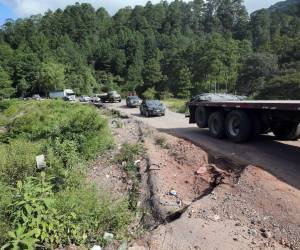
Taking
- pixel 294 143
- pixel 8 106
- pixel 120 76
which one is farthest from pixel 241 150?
pixel 120 76

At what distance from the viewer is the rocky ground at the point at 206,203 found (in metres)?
6.91

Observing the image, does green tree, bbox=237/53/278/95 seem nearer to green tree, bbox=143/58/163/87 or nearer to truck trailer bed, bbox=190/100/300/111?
green tree, bbox=143/58/163/87

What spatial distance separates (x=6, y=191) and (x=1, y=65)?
101738 mm

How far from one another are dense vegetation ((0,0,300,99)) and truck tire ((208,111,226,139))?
25526 mm

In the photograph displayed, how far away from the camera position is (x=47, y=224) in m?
6.73

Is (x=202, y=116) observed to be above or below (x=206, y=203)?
above

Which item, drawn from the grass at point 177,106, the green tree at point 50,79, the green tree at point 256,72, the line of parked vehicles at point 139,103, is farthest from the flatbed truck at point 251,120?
the green tree at point 50,79

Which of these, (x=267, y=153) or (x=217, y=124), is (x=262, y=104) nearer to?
(x=267, y=153)

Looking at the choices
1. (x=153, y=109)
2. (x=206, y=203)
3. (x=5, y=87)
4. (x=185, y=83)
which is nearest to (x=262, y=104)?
(x=206, y=203)

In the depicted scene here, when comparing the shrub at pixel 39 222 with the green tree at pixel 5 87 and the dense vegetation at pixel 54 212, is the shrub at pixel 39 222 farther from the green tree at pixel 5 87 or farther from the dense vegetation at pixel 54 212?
the green tree at pixel 5 87

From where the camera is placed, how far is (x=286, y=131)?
13898 millimetres

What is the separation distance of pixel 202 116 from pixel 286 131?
3957mm

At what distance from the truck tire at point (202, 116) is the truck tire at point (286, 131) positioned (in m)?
3.22

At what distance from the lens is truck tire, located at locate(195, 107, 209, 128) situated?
1664 cm
